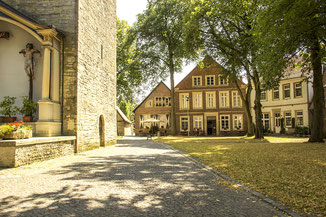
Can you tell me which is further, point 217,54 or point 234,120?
point 234,120

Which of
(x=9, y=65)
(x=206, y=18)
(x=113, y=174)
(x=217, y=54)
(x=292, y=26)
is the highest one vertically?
(x=206, y=18)

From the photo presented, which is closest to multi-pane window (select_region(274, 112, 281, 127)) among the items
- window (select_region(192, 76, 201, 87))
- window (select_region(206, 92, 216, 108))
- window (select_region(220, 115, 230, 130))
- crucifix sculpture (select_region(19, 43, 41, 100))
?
window (select_region(220, 115, 230, 130))

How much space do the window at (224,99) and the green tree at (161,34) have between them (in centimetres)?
783

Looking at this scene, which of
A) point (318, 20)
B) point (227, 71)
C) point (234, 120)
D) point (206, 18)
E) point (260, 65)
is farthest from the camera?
point (234, 120)

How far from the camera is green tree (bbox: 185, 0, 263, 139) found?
59.8 ft

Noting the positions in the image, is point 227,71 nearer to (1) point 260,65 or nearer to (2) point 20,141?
(1) point 260,65

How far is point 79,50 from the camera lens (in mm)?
11492

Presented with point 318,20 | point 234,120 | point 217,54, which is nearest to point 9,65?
point 318,20

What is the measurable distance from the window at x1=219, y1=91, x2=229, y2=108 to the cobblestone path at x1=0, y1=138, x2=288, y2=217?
96.1 ft

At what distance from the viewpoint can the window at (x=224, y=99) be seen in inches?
1364

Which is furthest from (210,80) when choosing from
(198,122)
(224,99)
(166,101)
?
(166,101)

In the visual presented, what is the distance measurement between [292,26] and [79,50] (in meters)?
9.47

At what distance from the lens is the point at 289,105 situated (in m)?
32.3

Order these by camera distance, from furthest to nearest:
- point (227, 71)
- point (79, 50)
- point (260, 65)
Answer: point (227, 71) → point (260, 65) → point (79, 50)
